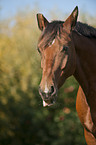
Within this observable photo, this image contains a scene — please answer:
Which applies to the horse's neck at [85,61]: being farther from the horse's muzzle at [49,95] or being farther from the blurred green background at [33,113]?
the blurred green background at [33,113]

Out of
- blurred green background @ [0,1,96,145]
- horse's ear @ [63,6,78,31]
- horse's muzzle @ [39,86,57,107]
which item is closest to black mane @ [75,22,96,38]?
horse's ear @ [63,6,78,31]

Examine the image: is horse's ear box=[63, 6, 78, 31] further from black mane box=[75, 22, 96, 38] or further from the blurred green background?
the blurred green background

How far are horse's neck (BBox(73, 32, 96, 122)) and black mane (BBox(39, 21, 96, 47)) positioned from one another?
0.28 ft

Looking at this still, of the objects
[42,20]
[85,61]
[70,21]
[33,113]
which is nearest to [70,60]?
[85,61]

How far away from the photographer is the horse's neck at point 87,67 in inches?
127

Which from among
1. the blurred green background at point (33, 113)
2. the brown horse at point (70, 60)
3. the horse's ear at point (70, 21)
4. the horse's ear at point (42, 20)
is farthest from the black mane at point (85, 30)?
the blurred green background at point (33, 113)

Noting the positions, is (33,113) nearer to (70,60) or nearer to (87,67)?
(87,67)

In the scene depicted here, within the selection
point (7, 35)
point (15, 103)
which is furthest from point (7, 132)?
point (7, 35)

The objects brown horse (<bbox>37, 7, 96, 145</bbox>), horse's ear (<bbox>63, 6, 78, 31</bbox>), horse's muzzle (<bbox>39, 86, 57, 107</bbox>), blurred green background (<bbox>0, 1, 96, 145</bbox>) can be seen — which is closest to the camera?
horse's muzzle (<bbox>39, 86, 57, 107</bbox>)

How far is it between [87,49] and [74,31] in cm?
32

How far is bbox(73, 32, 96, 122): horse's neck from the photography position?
3221 mm

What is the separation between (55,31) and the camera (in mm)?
2982

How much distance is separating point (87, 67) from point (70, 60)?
0.40 m

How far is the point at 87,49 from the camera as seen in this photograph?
10.7 ft
